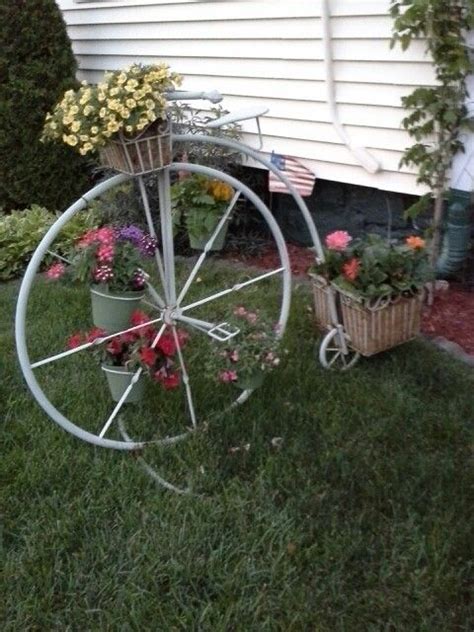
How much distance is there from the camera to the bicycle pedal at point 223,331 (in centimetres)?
286

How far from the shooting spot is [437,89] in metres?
3.65

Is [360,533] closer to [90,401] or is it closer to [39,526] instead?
[39,526]

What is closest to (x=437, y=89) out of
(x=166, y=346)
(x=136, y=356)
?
(x=166, y=346)

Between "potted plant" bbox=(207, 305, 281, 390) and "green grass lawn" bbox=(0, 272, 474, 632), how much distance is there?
21cm

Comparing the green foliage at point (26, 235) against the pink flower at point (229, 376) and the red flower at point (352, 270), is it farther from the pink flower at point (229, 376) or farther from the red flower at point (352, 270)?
the pink flower at point (229, 376)

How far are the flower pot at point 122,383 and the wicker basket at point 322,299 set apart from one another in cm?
91

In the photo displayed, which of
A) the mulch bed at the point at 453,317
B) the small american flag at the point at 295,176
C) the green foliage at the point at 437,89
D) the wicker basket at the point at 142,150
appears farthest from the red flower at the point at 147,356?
the small american flag at the point at 295,176

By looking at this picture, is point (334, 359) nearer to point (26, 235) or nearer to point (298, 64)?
point (298, 64)

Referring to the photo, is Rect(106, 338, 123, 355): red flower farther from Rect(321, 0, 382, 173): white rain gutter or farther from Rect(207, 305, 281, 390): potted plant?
Rect(321, 0, 382, 173): white rain gutter

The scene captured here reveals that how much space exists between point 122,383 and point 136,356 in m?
0.15

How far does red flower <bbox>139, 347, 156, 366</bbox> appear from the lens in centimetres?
275

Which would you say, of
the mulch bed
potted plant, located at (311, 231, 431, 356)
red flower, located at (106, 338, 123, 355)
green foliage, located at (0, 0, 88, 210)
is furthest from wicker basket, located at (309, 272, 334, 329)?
green foliage, located at (0, 0, 88, 210)

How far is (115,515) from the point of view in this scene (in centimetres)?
252

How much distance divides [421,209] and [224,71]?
1.84 m
